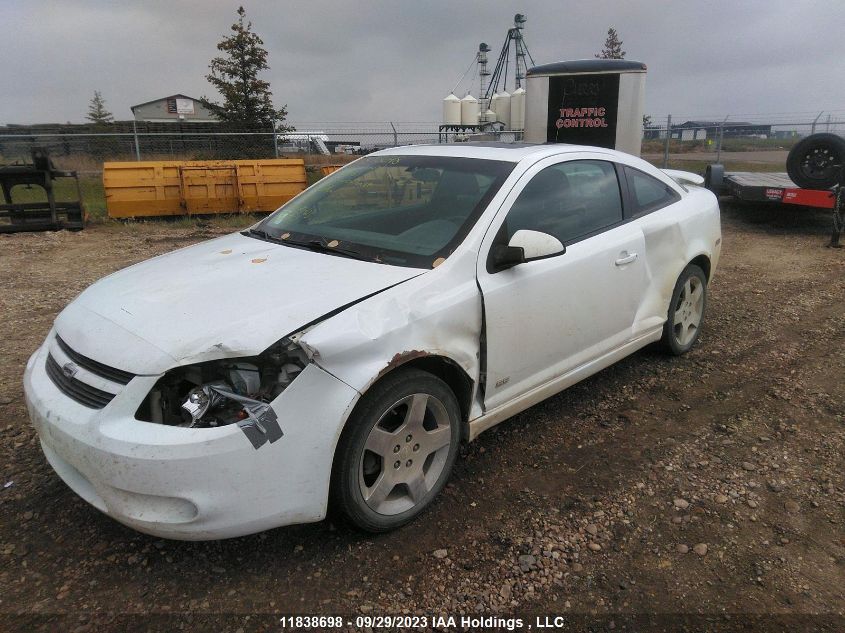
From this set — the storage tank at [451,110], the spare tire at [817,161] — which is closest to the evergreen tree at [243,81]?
the storage tank at [451,110]

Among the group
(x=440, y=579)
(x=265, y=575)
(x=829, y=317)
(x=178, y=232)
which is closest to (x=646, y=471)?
(x=440, y=579)

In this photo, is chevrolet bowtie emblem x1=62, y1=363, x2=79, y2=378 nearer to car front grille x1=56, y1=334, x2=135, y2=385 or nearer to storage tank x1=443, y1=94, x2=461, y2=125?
car front grille x1=56, y1=334, x2=135, y2=385

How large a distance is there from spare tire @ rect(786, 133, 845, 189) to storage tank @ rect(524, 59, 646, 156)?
2.34 m

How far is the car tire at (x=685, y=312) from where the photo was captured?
4328 mm

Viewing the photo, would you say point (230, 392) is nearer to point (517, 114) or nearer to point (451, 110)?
point (517, 114)

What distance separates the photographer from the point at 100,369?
2316mm

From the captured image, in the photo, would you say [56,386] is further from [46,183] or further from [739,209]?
[739,209]

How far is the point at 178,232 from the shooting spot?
416 inches

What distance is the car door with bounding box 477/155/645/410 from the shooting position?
294 centimetres

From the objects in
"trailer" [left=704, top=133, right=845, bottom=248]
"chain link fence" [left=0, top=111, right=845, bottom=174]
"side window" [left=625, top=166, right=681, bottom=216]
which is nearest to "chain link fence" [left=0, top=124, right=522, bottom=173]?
"chain link fence" [left=0, top=111, right=845, bottom=174]

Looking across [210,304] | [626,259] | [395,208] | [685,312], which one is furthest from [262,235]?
[685,312]

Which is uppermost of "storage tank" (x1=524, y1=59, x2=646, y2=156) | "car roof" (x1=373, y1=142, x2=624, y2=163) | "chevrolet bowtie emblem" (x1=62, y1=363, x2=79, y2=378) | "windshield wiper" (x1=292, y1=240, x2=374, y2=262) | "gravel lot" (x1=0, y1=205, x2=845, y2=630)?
"storage tank" (x1=524, y1=59, x2=646, y2=156)

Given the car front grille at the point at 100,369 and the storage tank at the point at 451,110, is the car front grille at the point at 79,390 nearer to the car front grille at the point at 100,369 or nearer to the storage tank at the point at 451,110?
the car front grille at the point at 100,369

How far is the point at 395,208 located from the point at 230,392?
161cm
